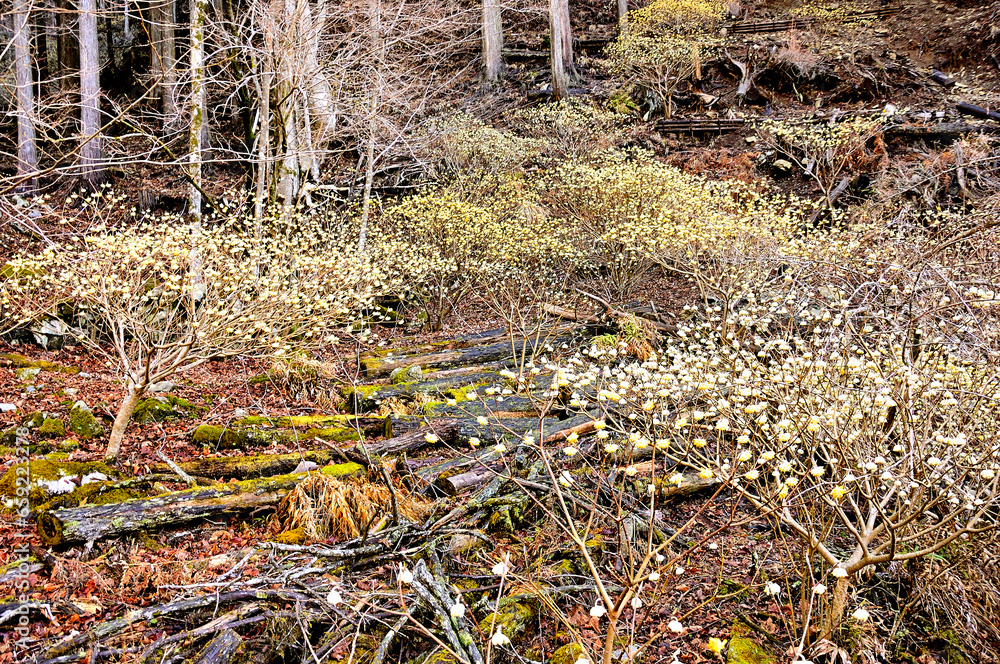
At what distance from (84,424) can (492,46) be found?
2089cm

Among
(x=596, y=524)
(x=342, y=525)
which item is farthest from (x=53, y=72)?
(x=596, y=524)

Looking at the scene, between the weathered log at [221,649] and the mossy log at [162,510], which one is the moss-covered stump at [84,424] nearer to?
the mossy log at [162,510]

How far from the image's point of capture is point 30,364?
8.12m

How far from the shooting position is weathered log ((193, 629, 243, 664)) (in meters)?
3.20

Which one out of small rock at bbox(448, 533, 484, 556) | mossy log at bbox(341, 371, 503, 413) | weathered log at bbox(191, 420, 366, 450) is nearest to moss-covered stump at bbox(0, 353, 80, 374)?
weathered log at bbox(191, 420, 366, 450)

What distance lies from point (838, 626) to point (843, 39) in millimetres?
22754

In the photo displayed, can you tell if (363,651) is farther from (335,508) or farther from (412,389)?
(412,389)

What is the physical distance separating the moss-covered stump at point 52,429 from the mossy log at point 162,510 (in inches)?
84.1

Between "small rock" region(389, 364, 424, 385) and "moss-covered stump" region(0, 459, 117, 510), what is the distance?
4272mm

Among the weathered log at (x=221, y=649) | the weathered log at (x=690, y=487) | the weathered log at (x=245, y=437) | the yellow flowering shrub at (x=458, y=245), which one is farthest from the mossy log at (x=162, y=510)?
the yellow flowering shrub at (x=458, y=245)

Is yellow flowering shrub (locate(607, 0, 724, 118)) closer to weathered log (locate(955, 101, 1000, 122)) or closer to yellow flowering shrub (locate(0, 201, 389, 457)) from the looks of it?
weathered log (locate(955, 101, 1000, 122))

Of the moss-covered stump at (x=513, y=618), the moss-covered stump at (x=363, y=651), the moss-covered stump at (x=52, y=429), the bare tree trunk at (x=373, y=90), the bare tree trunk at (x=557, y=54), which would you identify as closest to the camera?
the moss-covered stump at (x=363, y=651)

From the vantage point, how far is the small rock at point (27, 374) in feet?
24.3

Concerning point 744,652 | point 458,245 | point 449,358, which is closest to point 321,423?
point 449,358
